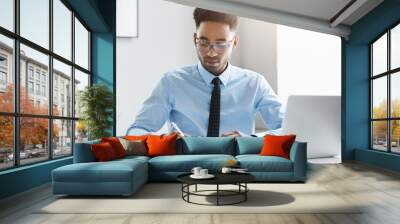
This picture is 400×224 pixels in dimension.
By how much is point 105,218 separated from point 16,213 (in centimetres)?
95

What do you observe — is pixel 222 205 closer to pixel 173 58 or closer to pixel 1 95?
pixel 1 95

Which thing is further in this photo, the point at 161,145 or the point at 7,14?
the point at 161,145

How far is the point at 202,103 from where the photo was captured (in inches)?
334

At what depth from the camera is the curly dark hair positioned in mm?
8797

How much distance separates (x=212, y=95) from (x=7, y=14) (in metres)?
4.47

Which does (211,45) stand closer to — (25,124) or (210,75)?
(210,75)

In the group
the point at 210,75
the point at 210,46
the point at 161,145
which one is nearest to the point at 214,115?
the point at 210,75

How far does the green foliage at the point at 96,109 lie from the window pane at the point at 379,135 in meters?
5.79

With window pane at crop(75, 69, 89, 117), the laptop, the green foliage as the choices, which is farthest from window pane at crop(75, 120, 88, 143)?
the laptop

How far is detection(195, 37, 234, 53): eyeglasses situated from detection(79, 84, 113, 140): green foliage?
7.33 ft

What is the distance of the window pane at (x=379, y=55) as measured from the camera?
8.66 metres

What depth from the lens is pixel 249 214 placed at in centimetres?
400

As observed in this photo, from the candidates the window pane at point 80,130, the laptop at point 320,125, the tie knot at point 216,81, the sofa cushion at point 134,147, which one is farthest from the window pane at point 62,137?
the laptop at point 320,125

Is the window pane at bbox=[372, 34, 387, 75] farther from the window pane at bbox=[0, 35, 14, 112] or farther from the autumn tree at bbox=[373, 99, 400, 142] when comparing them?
the window pane at bbox=[0, 35, 14, 112]
